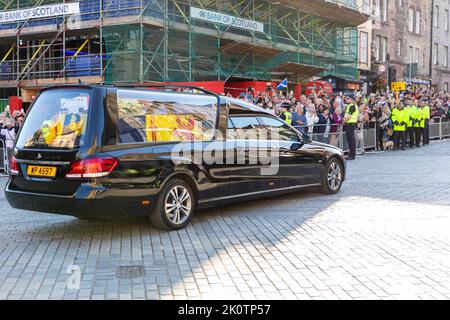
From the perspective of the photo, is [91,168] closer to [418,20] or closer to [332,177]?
[332,177]

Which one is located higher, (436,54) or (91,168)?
(436,54)

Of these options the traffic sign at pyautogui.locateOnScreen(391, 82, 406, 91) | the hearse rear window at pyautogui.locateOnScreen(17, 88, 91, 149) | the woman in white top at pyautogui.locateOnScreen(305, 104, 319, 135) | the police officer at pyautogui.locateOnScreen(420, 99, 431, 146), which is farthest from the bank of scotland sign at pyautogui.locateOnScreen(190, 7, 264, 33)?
the hearse rear window at pyautogui.locateOnScreen(17, 88, 91, 149)

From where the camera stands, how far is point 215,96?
7957mm

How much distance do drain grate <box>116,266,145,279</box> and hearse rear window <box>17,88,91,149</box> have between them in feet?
5.60

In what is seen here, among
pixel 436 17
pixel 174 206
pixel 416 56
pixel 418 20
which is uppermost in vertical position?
pixel 436 17

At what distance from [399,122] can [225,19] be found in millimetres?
9171

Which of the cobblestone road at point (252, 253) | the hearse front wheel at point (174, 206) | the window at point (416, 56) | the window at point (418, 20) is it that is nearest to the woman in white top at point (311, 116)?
the cobblestone road at point (252, 253)

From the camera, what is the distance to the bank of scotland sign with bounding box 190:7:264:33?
23969 millimetres

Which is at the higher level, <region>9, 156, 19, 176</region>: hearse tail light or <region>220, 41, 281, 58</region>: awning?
<region>220, 41, 281, 58</region>: awning

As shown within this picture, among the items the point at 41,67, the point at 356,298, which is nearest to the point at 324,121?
the point at 356,298

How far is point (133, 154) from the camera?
666cm

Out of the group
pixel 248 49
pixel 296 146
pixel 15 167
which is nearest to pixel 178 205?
pixel 15 167

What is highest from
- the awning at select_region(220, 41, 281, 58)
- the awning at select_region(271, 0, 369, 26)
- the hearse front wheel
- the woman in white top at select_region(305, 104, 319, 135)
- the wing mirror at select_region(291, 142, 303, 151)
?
the awning at select_region(271, 0, 369, 26)

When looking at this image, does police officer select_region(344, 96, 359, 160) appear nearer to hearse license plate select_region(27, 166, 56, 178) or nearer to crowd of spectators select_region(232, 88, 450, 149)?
crowd of spectators select_region(232, 88, 450, 149)
